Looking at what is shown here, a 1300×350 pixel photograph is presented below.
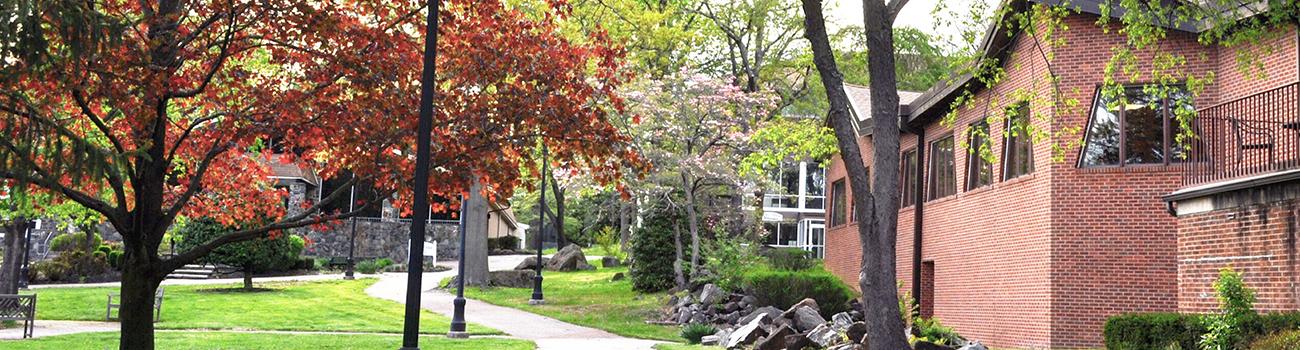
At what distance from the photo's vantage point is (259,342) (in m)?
19.0

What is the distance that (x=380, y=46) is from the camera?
1250cm

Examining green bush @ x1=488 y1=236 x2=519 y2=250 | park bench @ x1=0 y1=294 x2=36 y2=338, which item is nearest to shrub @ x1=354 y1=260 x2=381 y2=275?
green bush @ x1=488 y1=236 x2=519 y2=250

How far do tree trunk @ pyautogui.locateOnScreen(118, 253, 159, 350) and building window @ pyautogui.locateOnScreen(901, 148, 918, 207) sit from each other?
1729 centimetres

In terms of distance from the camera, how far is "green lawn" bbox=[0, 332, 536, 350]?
59.0ft

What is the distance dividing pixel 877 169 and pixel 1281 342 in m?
5.38

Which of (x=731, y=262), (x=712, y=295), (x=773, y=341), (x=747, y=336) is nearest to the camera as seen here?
(x=773, y=341)

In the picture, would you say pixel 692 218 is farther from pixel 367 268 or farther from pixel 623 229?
pixel 623 229

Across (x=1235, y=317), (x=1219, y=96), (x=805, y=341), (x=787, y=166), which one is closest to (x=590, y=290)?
(x=787, y=166)

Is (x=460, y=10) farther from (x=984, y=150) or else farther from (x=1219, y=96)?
(x=1219, y=96)

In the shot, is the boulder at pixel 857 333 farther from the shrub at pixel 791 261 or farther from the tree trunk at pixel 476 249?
the tree trunk at pixel 476 249

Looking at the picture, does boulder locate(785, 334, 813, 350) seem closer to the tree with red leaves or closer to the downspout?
the tree with red leaves

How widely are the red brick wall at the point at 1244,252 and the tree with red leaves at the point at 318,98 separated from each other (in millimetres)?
6761

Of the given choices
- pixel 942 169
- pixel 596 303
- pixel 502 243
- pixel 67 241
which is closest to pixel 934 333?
pixel 942 169

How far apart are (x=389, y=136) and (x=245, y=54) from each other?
2.89m
